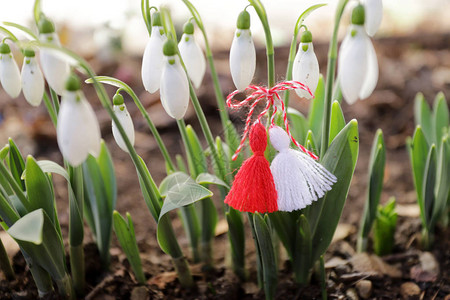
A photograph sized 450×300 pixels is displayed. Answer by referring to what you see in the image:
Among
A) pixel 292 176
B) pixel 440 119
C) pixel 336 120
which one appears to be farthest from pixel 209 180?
pixel 440 119

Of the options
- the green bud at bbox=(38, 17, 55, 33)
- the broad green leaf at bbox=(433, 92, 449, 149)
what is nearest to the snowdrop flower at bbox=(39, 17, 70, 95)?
the green bud at bbox=(38, 17, 55, 33)

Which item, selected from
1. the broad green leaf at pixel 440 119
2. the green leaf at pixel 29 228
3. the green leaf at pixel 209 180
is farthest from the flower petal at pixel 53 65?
the broad green leaf at pixel 440 119

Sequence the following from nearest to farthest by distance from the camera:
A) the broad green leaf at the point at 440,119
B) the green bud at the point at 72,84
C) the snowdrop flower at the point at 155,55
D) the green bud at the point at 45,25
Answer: the green bud at the point at 72,84, the green bud at the point at 45,25, the snowdrop flower at the point at 155,55, the broad green leaf at the point at 440,119

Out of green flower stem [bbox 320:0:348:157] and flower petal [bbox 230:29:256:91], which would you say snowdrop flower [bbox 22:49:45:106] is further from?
green flower stem [bbox 320:0:348:157]

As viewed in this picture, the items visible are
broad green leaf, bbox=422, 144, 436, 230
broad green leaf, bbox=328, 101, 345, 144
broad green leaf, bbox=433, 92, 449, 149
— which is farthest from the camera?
broad green leaf, bbox=433, 92, 449, 149

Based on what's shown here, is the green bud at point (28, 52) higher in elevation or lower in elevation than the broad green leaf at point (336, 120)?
higher

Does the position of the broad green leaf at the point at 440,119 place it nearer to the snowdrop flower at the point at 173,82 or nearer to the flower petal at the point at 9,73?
the snowdrop flower at the point at 173,82
